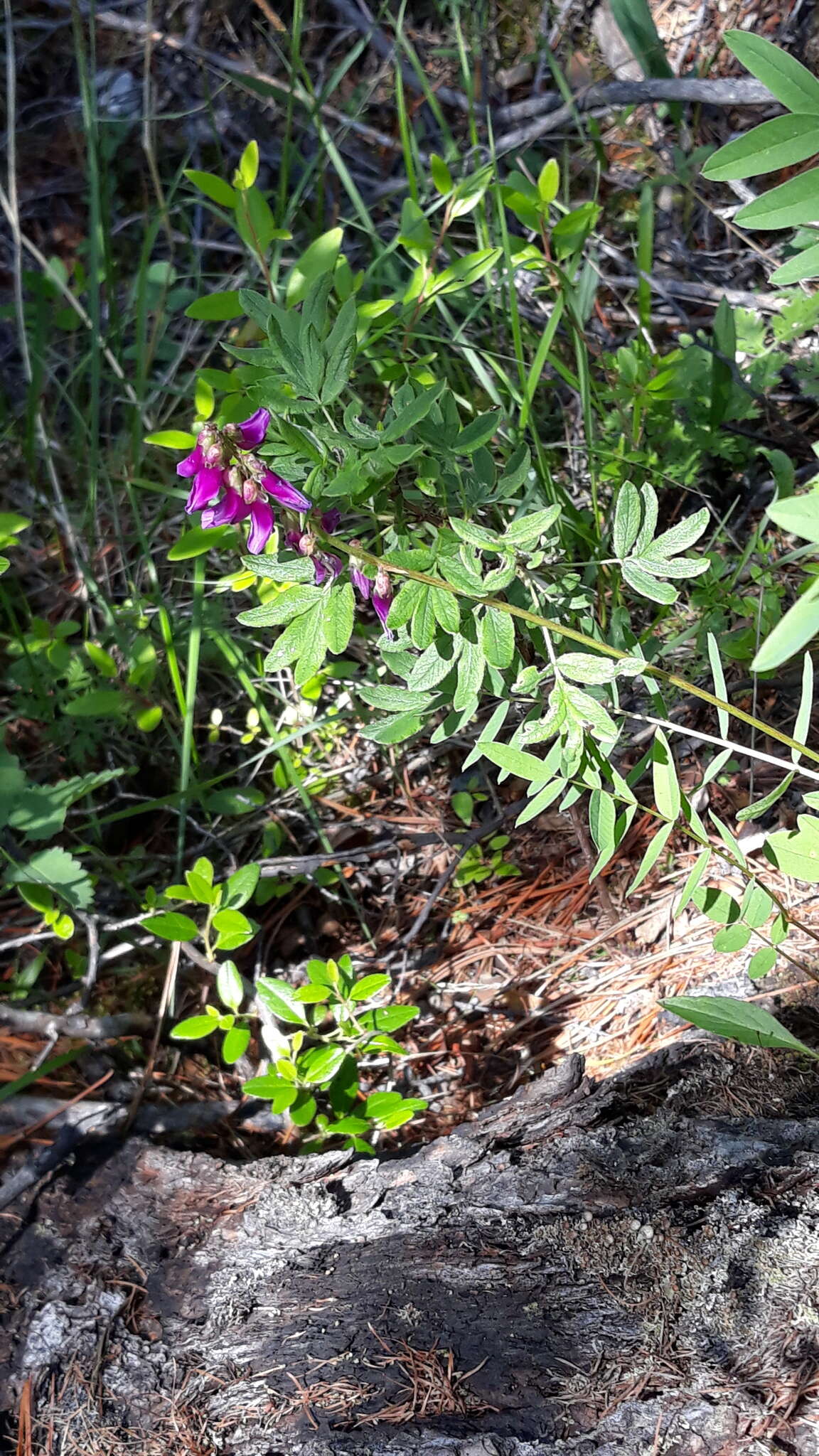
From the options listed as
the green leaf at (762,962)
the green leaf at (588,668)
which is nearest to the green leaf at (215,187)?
the green leaf at (588,668)

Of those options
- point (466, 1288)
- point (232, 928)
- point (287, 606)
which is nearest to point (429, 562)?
point (287, 606)

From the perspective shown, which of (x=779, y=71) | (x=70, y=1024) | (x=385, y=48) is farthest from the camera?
(x=385, y=48)

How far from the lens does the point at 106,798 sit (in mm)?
2502

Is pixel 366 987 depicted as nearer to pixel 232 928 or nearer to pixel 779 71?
pixel 232 928

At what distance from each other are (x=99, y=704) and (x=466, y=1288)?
1.42 metres

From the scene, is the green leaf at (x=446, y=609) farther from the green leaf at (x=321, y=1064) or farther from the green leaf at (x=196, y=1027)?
the green leaf at (x=196, y=1027)

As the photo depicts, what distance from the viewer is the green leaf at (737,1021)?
1.41 meters

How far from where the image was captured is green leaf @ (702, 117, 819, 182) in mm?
1119

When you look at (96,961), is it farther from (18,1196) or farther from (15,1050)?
(18,1196)

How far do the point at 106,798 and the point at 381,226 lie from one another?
76.1 inches

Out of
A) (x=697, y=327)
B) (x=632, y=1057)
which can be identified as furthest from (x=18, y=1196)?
(x=697, y=327)

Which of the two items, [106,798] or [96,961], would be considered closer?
[96,961]

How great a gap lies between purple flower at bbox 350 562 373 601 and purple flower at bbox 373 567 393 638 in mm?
11

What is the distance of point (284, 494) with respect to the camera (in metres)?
1.30
